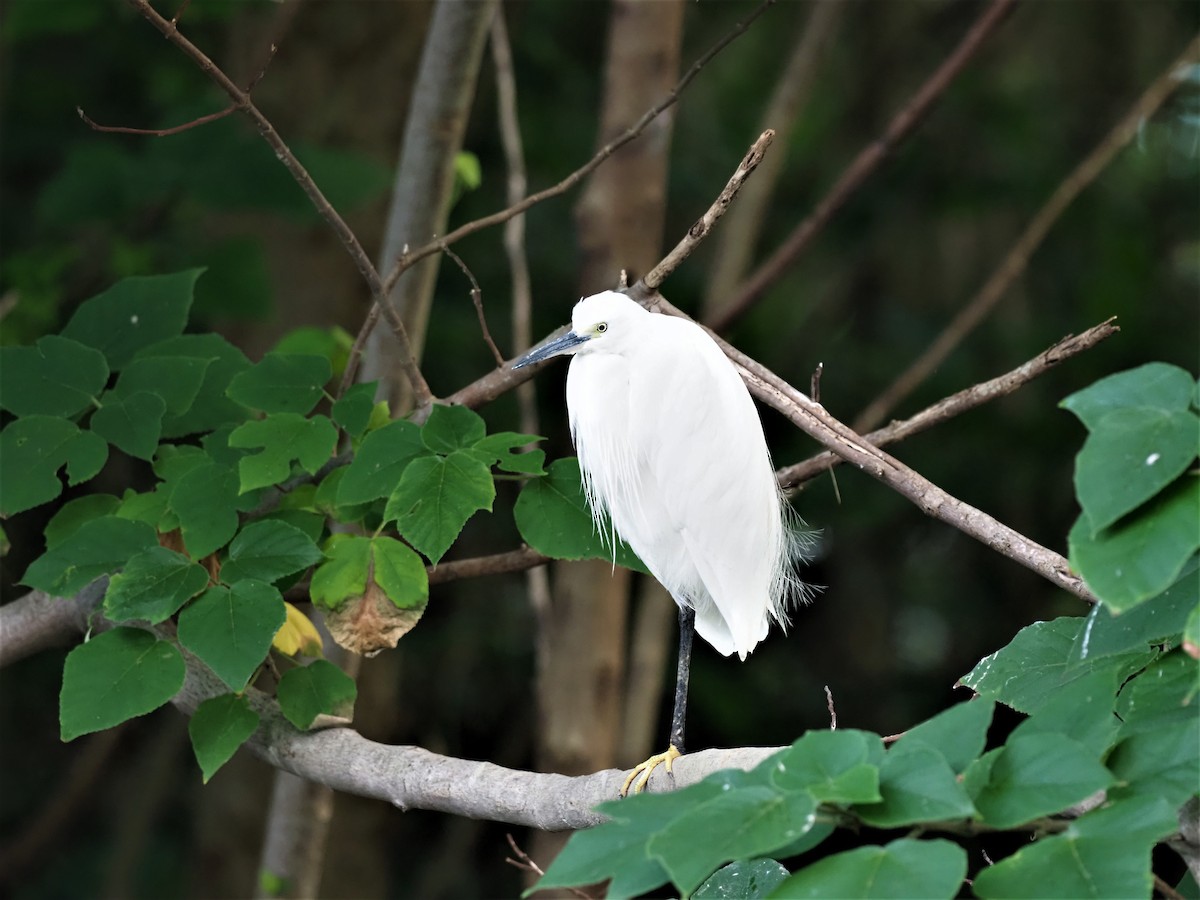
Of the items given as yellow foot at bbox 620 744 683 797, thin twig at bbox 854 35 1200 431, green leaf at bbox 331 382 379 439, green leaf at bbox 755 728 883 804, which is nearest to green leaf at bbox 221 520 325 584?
green leaf at bbox 331 382 379 439

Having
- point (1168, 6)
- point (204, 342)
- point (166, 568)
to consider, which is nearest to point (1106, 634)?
point (166, 568)

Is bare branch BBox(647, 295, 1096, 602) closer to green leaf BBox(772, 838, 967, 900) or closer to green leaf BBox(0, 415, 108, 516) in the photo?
green leaf BBox(772, 838, 967, 900)

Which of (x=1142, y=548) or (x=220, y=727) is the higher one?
(x=1142, y=548)

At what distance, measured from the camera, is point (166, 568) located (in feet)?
3.92

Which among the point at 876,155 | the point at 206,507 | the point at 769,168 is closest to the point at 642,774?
the point at 206,507

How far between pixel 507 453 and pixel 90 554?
17.4 inches

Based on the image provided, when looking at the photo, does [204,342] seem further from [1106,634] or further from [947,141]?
[947,141]

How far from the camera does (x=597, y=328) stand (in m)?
1.31

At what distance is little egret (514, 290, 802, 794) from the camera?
1.28 m

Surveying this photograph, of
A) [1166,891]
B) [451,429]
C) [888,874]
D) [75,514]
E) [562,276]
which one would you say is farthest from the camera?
[562,276]

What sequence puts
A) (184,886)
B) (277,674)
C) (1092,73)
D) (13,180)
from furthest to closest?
1. (1092,73)
2. (184,886)
3. (13,180)
4. (277,674)

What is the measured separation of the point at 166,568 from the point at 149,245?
1.75m

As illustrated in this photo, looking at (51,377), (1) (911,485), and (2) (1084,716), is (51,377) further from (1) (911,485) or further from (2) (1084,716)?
(2) (1084,716)

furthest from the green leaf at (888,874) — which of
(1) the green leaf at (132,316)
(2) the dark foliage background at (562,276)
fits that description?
(2) the dark foliage background at (562,276)
